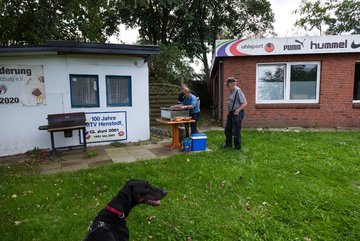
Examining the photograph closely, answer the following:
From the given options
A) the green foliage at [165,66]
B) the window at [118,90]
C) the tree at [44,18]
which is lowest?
the window at [118,90]

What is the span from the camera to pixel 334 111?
1077 centimetres

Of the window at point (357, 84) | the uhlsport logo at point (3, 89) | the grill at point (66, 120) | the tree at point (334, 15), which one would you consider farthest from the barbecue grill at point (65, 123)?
the tree at point (334, 15)

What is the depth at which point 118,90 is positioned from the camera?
26.9 ft

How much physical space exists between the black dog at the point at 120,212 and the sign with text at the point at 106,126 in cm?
542

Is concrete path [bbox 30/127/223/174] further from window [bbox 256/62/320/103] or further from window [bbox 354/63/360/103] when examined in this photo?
window [bbox 354/63/360/103]

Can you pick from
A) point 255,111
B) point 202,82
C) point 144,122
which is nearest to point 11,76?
point 144,122

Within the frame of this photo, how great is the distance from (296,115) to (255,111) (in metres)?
1.76

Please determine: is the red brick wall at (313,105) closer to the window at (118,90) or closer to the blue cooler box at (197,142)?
the blue cooler box at (197,142)

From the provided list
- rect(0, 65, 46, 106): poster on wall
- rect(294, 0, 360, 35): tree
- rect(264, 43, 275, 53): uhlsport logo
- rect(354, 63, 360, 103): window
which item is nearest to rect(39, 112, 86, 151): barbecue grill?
rect(0, 65, 46, 106): poster on wall

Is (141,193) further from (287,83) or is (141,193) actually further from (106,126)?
(287,83)

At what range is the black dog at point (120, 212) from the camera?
7.26ft

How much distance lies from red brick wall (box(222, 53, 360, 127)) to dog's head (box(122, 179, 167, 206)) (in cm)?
847

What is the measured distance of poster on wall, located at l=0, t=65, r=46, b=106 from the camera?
679 centimetres

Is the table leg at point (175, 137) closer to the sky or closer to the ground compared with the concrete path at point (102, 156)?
closer to the sky
